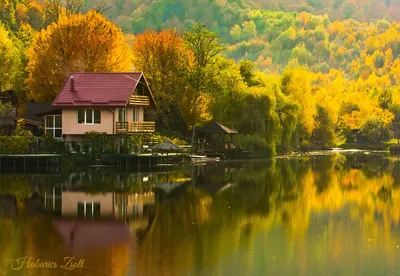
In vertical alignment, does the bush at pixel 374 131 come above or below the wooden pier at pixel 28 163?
above

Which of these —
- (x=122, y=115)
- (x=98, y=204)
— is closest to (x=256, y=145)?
(x=122, y=115)

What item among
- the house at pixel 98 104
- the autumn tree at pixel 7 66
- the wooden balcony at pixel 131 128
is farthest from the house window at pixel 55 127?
the autumn tree at pixel 7 66

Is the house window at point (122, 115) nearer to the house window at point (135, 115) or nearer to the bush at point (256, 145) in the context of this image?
the house window at point (135, 115)

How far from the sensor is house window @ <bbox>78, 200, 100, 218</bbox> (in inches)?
1214

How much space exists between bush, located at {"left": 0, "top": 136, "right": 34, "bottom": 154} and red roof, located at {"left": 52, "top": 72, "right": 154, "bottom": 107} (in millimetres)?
4111

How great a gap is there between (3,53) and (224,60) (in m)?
22.5

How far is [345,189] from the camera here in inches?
1727

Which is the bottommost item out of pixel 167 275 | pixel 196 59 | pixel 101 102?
pixel 167 275

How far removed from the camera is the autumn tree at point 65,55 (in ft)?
232

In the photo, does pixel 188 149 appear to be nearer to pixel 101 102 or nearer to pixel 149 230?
pixel 101 102

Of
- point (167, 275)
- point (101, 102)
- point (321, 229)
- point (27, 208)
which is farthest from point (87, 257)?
point (101, 102)

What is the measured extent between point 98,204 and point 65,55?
127 feet

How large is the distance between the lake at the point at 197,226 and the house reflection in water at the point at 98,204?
4 cm

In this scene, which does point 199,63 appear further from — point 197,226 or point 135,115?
point 197,226
